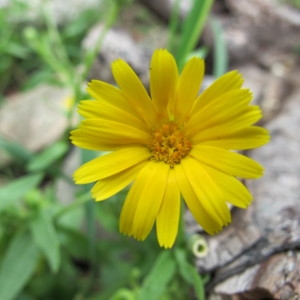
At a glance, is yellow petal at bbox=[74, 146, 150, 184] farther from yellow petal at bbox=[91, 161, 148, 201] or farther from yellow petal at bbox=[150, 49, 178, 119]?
yellow petal at bbox=[150, 49, 178, 119]

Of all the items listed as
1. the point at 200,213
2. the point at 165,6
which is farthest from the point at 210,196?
the point at 165,6

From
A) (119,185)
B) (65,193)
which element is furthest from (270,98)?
(119,185)

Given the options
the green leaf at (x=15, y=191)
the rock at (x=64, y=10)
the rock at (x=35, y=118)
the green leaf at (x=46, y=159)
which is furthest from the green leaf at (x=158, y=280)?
the rock at (x=64, y=10)

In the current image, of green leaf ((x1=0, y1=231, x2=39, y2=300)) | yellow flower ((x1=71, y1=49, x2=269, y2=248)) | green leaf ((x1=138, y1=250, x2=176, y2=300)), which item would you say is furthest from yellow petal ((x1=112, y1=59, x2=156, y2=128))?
green leaf ((x1=0, y1=231, x2=39, y2=300))

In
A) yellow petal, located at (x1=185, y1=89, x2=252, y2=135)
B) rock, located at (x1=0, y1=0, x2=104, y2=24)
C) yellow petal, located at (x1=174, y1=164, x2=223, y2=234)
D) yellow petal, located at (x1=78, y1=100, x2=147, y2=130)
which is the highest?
rock, located at (x1=0, y1=0, x2=104, y2=24)

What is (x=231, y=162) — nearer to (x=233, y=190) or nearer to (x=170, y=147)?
(x=233, y=190)
